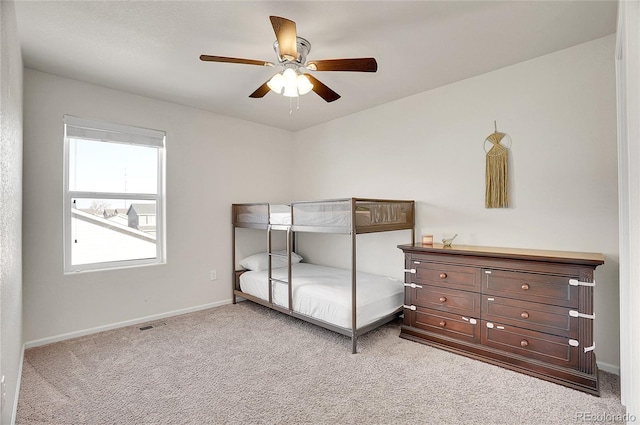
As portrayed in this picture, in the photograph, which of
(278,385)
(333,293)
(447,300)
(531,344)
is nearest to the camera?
(278,385)

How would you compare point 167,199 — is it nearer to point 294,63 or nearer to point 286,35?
point 294,63

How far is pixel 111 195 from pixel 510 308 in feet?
12.7

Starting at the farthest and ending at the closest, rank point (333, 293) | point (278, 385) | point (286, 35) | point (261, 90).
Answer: point (333, 293) → point (261, 90) → point (278, 385) → point (286, 35)

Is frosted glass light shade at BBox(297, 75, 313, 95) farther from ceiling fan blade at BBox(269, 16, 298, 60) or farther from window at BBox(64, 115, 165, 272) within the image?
window at BBox(64, 115, 165, 272)

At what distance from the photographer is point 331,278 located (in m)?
3.56

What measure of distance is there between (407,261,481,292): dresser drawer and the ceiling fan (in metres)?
1.70

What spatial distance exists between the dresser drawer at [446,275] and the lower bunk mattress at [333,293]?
406 millimetres

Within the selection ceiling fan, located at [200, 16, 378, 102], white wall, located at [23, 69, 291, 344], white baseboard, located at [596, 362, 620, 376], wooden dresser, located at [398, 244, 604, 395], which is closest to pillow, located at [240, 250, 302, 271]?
white wall, located at [23, 69, 291, 344]

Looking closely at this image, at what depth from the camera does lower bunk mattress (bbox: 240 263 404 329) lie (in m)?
2.85

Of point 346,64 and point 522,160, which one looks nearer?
point 346,64

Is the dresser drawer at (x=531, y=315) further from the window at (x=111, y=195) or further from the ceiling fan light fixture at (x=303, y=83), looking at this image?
the window at (x=111, y=195)

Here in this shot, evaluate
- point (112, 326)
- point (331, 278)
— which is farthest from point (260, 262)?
point (112, 326)

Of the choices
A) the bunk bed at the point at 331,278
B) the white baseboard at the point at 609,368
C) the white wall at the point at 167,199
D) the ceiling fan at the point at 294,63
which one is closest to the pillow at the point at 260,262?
the bunk bed at the point at 331,278

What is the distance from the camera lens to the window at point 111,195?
3.06 metres
